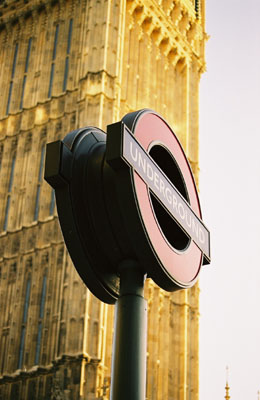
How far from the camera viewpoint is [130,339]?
3.30 meters

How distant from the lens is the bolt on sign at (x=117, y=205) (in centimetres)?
334

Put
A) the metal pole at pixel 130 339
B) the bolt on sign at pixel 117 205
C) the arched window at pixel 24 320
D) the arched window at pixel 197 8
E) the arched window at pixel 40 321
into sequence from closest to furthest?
the metal pole at pixel 130 339, the bolt on sign at pixel 117 205, the arched window at pixel 40 321, the arched window at pixel 24 320, the arched window at pixel 197 8

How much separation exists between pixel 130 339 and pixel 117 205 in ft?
1.97

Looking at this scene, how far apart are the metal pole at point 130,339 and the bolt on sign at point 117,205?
78mm

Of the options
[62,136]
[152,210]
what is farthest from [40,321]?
[152,210]

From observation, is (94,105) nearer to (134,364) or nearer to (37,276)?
(37,276)

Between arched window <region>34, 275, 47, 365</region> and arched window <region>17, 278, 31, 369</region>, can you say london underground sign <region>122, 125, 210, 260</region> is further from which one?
arched window <region>17, 278, 31, 369</region>

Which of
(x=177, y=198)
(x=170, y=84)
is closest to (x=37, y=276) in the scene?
(x=170, y=84)

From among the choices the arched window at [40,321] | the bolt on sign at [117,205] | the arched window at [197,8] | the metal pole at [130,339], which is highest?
the arched window at [197,8]

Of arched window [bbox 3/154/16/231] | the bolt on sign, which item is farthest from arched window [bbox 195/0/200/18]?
the bolt on sign

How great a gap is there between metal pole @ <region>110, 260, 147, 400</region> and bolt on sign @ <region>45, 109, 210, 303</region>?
78mm

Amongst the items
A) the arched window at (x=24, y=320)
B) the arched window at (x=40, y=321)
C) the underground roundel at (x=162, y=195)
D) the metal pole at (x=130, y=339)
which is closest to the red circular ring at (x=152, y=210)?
the underground roundel at (x=162, y=195)

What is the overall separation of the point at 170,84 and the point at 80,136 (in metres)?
27.3

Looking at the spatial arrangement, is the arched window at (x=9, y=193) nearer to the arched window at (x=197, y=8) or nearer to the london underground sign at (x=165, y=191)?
the arched window at (x=197, y=8)
